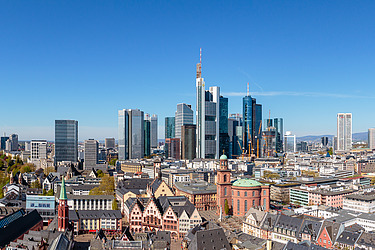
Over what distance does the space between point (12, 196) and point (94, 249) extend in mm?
54528

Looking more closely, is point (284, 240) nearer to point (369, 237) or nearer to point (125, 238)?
point (369, 237)

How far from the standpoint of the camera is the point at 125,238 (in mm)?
57062

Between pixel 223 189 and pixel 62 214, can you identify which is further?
pixel 223 189

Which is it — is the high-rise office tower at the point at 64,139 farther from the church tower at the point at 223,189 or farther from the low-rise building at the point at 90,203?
the church tower at the point at 223,189

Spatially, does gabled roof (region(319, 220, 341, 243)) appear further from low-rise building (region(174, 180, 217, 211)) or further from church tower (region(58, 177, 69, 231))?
low-rise building (region(174, 180, 217, 211))

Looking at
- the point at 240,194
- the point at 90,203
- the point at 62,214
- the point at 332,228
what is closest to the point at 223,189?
the point at 240,194

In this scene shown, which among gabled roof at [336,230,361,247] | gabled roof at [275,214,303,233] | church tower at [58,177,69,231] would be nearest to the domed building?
gabled roof at [275,214,303,233]

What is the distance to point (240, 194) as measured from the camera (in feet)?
299

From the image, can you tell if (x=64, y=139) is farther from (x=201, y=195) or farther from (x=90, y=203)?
(x=201, y=195)

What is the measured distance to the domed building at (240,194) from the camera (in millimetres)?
90812

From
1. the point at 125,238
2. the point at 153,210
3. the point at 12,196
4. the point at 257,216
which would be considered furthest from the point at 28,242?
the point at 12,196

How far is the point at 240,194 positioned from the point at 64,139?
4947 inches

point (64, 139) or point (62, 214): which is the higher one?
point (64, 139)

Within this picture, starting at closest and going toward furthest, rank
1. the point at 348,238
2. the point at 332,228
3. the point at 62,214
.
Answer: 1. the point at 348,238
2. the point at 332,228
3. the point at 62,214
